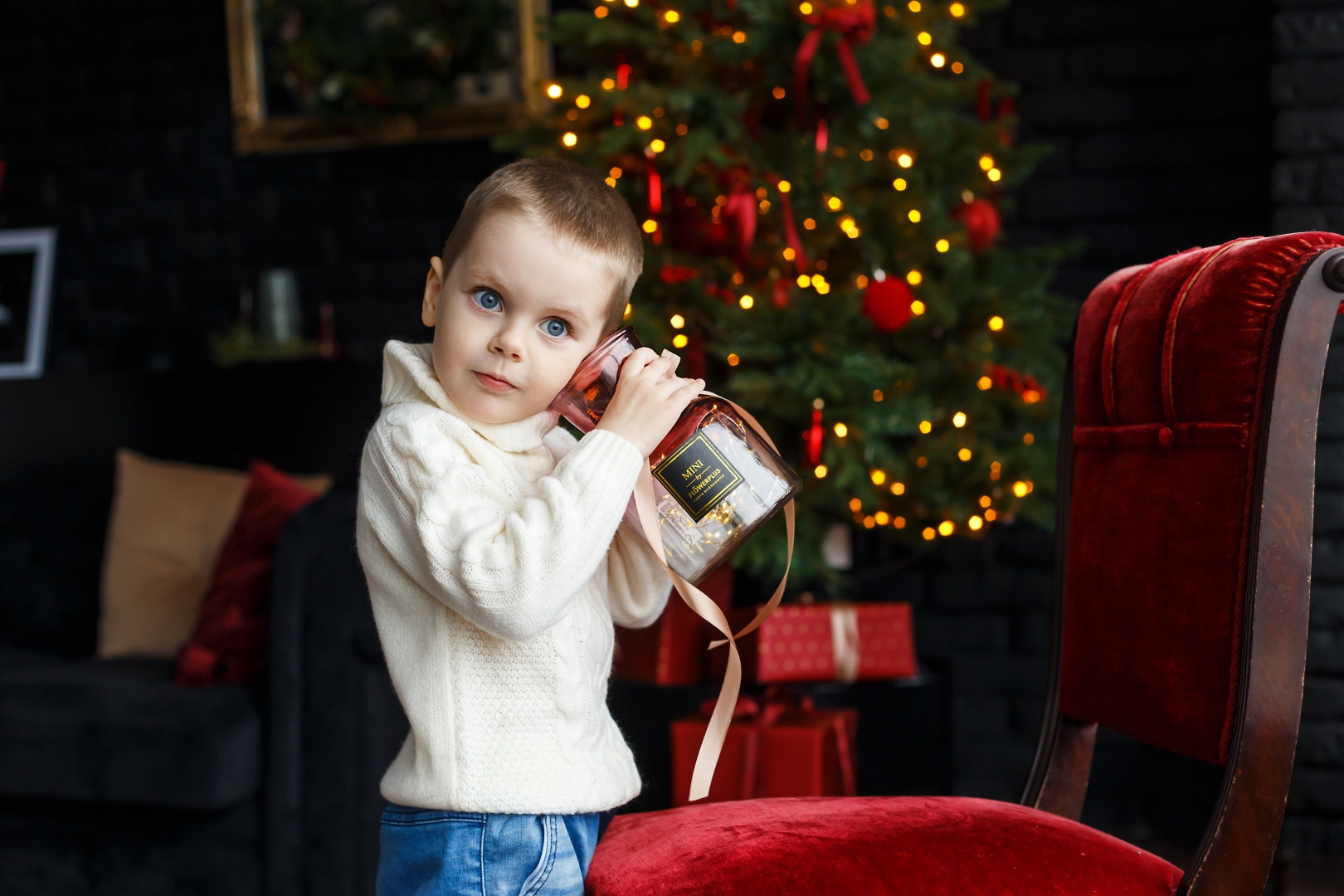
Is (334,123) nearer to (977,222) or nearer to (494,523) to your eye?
(977,222)

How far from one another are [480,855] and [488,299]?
1.32 feet

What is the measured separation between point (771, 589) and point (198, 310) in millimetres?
1957

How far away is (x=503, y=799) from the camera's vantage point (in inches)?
32.1

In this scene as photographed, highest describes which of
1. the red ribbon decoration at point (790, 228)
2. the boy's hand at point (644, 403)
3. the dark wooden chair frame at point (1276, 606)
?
the red ribbon decoration at point (790, 228)

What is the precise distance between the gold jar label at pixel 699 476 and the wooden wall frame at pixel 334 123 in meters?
2.33

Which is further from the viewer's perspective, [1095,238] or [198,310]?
[198,310]

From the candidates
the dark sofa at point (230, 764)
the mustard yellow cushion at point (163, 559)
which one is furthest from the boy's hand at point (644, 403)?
the mustard yellow cushion at point (163, 559)

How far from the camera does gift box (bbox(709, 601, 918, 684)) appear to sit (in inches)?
75.5

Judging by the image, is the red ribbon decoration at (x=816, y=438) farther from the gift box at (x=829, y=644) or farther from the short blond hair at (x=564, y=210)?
the short blond hair at (x=564, y=210)

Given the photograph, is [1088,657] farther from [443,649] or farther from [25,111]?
[25,111]

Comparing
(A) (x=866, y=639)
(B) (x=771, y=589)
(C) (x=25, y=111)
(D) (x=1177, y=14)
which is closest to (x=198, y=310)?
(C) (x=25, y=111)

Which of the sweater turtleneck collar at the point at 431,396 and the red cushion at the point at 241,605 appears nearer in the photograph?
the sweater turtleneck collar at the point at 431,396

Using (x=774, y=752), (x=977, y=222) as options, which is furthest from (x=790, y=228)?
(x=774, y=752)

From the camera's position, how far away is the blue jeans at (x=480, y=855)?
821mm
